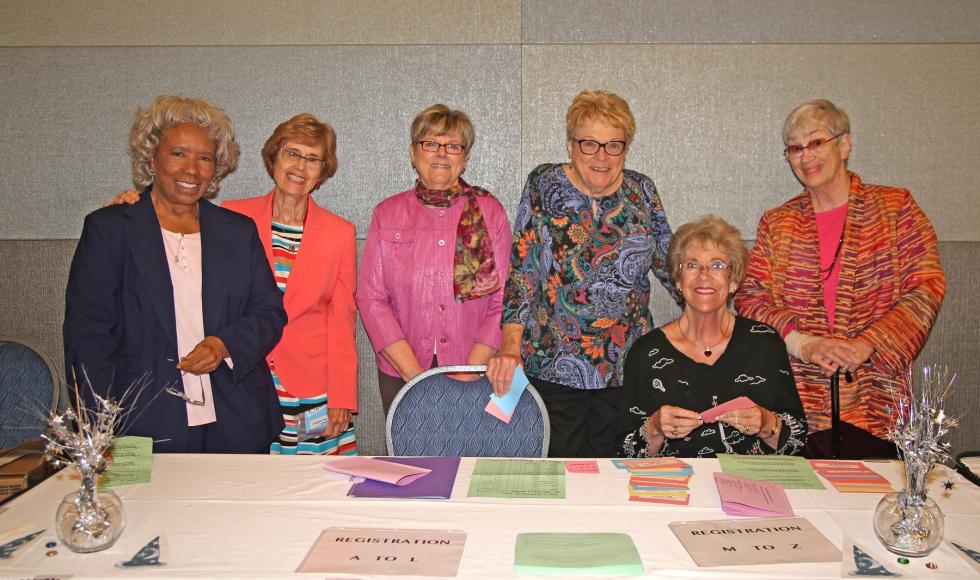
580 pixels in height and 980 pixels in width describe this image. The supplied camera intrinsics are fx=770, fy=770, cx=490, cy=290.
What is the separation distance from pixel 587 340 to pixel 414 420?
0.76m

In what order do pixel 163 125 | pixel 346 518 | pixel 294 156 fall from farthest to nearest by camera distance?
pixel 294 156 < pixel 163 125 < pixel 346 518

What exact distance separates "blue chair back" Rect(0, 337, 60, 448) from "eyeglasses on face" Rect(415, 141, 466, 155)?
158cm

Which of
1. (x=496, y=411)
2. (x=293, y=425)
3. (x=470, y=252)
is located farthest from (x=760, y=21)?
(x=293, y=425)

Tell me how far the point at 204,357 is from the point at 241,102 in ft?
5.62

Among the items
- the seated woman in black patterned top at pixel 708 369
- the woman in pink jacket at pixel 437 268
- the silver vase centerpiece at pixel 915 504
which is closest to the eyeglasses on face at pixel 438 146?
the woman in pink jacket at pixel 437 268

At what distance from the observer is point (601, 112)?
2.88 m

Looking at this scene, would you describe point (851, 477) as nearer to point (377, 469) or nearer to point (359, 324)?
point (377, 469)

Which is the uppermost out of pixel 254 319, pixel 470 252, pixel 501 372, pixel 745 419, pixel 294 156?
pixel 294 156

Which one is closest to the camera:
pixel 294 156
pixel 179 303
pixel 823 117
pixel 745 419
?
pixel 745 419

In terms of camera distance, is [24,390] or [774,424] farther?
[24,390]

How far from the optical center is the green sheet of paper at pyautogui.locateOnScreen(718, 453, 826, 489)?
199 cm

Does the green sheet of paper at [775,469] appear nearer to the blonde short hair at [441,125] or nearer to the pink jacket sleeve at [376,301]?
the pink jacket sleeve at [376,301]

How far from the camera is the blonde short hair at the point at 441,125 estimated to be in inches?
120

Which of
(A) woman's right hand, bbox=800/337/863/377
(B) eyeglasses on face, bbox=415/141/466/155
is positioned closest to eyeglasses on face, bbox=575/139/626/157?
(B) eyeglasses on face, bbox=415/141/466/155
